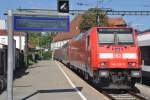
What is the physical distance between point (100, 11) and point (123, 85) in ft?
114

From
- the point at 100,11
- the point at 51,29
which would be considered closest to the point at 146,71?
the point at 51,29

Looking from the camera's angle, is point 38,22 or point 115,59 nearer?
point 38,22

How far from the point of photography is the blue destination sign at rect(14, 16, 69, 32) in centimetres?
1656

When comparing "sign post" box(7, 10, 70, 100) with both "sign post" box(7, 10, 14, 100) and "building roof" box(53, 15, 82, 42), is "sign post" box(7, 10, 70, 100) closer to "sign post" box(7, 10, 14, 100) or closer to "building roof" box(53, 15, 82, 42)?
"sign post" box(7, 10, 14, 100)

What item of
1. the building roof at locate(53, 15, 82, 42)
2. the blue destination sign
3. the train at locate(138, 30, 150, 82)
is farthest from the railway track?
the building roof at locate(53, 15, 82, 42)

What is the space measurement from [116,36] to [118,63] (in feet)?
5.00

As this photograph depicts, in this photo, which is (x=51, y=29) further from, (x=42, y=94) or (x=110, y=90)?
(x=110, y=90)

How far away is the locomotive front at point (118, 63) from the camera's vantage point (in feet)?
65.8

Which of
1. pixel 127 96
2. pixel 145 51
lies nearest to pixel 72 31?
pixel 145 51

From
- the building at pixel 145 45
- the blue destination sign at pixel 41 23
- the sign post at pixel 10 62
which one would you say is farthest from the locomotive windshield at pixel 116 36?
the sign post at pixel 10 62

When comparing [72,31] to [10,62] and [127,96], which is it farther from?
[10,62]

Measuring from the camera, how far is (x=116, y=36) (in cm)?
2117

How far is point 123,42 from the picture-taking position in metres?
21.1

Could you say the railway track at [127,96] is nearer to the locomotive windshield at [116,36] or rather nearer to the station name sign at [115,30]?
the locomotive windshield at [116,36]
